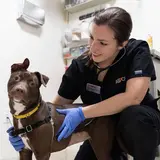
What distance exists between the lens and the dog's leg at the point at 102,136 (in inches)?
49.6

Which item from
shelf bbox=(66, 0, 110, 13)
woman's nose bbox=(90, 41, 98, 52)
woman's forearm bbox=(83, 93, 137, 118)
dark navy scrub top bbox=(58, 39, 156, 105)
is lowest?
woman's forearm bbox=(83, 93, 137, 118)

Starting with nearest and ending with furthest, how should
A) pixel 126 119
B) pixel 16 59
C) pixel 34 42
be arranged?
1. pixel 126 119
2. pixel 16 59
3. pixel 34 42

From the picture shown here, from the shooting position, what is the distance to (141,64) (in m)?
1.27

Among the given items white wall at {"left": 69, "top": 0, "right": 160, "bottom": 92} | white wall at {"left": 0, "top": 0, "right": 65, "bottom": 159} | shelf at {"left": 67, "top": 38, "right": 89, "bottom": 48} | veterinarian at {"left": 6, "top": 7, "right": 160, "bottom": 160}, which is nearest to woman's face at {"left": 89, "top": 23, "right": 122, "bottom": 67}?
veterinarian at {"left": 6, "top": 7, "right": 160, "bottom": 160}

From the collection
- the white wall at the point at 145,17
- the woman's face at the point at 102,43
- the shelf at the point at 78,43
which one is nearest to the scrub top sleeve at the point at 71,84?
the woman's face at the point at 102,43

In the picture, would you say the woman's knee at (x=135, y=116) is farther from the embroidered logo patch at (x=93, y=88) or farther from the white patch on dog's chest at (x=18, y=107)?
the white patch on dog's chest at (x=18, y=107)

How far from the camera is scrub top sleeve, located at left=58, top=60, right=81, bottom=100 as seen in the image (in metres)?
1.45

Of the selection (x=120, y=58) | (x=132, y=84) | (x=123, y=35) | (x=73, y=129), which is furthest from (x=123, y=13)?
(x=73, y=129)

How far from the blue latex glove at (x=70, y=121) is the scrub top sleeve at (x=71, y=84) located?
0.23 meters

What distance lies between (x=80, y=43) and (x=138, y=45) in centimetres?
141

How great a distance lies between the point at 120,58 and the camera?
1.36m

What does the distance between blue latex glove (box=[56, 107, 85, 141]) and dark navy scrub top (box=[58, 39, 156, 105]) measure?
0.18 meters

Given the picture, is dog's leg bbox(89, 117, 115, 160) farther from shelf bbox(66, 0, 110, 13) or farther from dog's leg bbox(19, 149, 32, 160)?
shelf bbox(66, 0, 110, 13)

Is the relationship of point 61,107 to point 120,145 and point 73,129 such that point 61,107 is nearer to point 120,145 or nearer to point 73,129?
point 73,129
